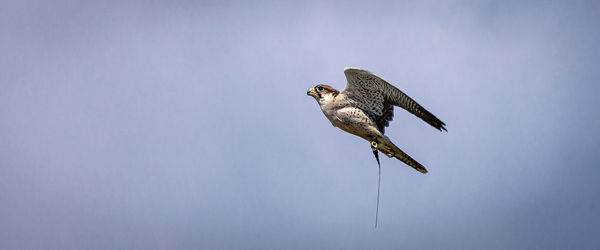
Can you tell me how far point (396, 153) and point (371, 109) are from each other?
0.83 metres

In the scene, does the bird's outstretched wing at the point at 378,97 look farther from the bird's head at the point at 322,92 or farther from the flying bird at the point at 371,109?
the bird's head at the point at 322,92

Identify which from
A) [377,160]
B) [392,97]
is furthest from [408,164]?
[392,97]

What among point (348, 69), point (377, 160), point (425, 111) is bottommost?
point (377, 160)

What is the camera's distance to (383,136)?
876 centimetres

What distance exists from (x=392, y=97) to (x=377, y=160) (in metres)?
1.04

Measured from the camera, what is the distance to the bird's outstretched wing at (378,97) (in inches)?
335

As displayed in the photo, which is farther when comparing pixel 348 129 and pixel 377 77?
pixel 348 129

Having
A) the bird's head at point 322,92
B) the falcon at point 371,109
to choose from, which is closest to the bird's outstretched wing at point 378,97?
the falcon at point 371,109

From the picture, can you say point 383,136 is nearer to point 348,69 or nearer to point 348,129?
point 348,129

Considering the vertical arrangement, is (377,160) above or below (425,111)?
below

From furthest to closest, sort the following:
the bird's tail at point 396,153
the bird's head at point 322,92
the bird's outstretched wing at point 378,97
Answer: the bird's head at point 322,92 → the bird's tail at point 396,153 → the bird's outstretched wing at point 378,97

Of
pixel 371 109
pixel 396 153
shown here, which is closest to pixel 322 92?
pixel 371 109

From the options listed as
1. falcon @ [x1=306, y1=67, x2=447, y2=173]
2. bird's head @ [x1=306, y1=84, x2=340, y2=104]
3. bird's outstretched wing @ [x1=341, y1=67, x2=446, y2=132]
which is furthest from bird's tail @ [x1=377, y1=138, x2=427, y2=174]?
bird's head @ [x1=306, y1=84, x2=340, y2=104]

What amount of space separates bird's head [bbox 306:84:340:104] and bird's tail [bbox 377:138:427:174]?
1.17m
